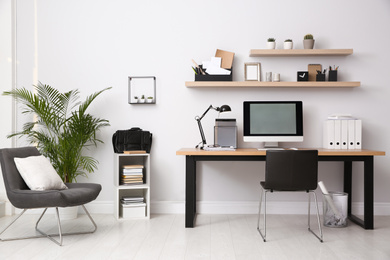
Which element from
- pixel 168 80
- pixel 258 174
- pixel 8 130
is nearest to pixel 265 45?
pixel 168 80

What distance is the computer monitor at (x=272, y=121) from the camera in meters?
4.06

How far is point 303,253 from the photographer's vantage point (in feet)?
9.62

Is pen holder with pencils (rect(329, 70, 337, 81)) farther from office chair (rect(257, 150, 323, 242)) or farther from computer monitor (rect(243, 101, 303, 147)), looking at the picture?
office chair (rect(257, 150, 323, 242))

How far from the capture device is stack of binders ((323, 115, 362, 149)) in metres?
3.99

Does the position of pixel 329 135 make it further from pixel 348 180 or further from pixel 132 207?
pixel 132 207

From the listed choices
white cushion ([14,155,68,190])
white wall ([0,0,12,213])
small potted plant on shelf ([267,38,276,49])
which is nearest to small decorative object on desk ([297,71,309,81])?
small potted plant on shelf ([267,38,276,49])

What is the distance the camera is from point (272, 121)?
4.09 metres

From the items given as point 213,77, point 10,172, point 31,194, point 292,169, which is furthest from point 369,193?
point 10,172

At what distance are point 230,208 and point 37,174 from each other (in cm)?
205

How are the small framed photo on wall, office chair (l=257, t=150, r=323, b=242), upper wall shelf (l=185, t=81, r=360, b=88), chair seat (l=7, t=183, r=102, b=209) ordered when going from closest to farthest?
Answer: chair seat (l=7, t=183, r=102, b=209)
office chair (l=257, t=150, r=323, b=242)
upper wall shelf (l=185, t=81, r=360, b=88)
the small framed photo on wall

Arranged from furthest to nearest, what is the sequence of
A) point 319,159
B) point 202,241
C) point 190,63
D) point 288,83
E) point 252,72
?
point 190,63 < point 252,72 < point 288,83 < point 319,159 < point 202,241

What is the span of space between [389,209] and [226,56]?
2444 mm

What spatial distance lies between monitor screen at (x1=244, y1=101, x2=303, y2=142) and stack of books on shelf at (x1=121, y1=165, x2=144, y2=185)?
45.5 inches

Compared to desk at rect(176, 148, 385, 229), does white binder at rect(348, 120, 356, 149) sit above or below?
above
